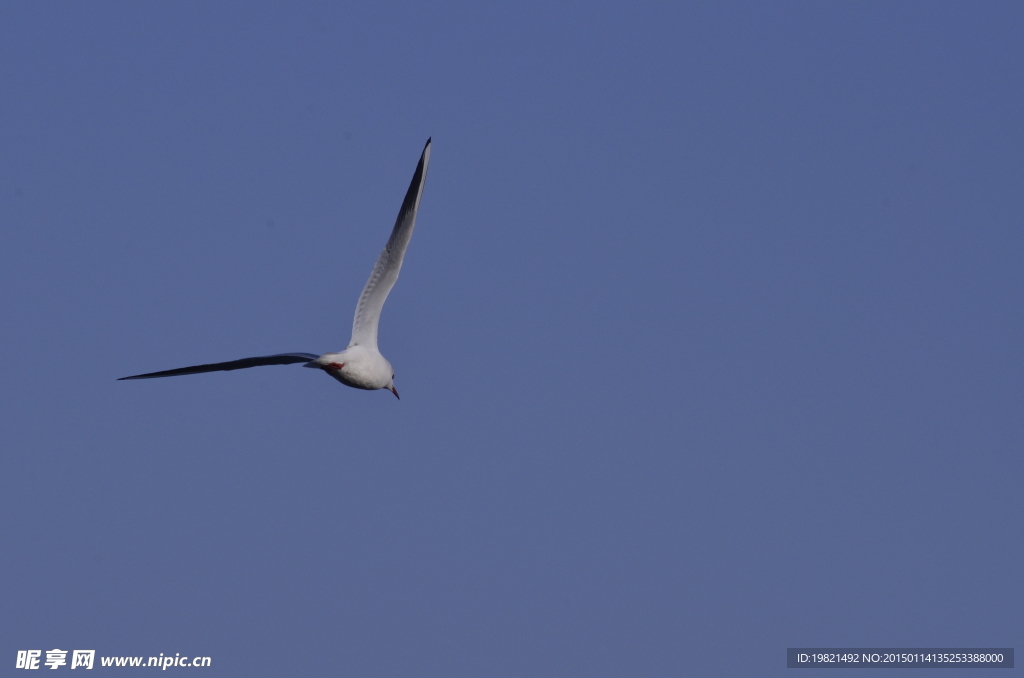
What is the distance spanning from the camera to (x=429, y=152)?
75.2 ft

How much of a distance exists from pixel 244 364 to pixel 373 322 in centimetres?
409

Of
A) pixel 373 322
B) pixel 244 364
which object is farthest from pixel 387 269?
pixel 244 364

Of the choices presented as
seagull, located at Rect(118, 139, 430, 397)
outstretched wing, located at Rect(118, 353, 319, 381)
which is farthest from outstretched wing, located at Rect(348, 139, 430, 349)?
outstretched wing, located at Rect(118, 353, 319, 381)

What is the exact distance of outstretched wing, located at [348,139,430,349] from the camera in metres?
23.1

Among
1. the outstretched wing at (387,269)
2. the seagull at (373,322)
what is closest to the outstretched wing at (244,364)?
the seagull at (373,322)

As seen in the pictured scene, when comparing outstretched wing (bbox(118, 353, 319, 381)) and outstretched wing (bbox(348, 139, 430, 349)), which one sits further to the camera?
outstretched wing (bbox(348, 139, 430, 349))

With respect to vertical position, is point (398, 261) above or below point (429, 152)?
below

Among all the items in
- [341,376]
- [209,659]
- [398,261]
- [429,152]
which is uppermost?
[429,152]

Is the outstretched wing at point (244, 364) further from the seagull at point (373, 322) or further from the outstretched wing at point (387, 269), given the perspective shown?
the outstretched wing at point (387, 269)

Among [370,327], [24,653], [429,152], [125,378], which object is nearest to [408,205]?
[429,152]

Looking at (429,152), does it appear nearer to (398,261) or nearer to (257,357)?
(398,261)

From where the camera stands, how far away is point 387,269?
23.8 m

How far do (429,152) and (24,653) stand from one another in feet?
72.2

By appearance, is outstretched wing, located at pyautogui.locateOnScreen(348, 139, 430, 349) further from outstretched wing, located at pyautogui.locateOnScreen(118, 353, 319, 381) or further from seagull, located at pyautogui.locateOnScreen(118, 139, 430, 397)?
outstretched wing, located at pyautogui.locateOnScreen(118, 353, 319, 381)
